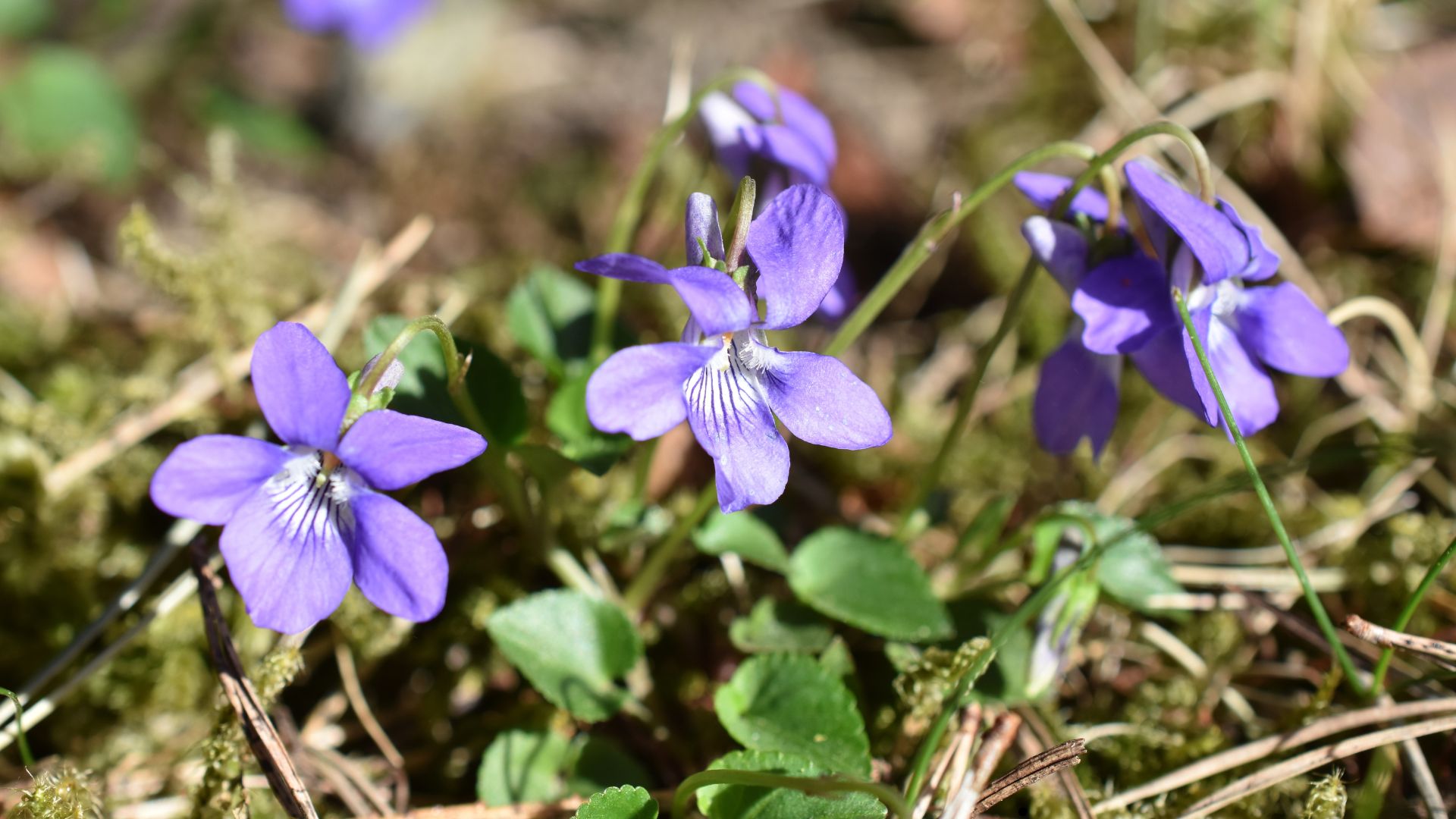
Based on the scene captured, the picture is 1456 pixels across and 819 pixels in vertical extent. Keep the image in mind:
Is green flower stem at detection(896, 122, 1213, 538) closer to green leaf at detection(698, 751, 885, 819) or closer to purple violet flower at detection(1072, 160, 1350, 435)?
purple violet flower at detection(1072, 160, 1350, 435)

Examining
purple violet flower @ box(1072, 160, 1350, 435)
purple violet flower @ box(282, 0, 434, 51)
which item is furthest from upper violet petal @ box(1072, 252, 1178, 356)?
purple violet flower @ box(282, 0, 434, 51)

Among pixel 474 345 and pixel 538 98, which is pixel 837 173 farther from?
pixel 474 345

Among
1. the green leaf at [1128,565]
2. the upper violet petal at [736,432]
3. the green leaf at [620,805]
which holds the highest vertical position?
the upper violet petal at [736,432]

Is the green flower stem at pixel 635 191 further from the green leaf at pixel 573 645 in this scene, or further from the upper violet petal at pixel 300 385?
the upper violet petal at pixel 300 385

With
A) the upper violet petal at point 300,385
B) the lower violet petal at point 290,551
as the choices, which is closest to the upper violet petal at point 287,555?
the lower violet petal at point 290,551

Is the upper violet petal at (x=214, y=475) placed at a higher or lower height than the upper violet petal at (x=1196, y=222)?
lower

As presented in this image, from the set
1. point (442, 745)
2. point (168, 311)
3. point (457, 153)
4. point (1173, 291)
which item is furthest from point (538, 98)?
point (1173, 291)

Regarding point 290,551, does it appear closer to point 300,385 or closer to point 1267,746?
point 300,385

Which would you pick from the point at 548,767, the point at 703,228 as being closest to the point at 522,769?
the point at 548,767
